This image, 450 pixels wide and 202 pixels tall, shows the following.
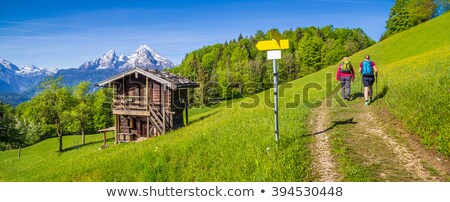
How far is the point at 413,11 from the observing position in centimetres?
6744

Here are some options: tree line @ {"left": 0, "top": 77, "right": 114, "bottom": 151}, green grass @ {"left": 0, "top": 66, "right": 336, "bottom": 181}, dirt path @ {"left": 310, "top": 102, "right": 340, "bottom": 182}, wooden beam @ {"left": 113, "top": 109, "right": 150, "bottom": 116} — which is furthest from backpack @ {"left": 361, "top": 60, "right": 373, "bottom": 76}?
tree line @ {"left": 0, "top": 77, "right": 114, "bottom": 151}

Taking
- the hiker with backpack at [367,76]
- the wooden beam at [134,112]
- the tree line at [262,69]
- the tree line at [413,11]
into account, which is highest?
the tree line at [413,11]

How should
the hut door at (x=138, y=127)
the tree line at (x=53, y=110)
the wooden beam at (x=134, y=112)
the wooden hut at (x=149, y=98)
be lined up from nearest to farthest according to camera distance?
the wooden hut at (x=149, y=98) < the wooden beam at (x=134, y=112) < the hut door at (x=138, y=127) < the tree line at (x=53, y=110)

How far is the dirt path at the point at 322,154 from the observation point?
5980mm

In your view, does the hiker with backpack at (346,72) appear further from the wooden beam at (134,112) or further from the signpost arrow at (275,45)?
the wooden beam at (134,112)

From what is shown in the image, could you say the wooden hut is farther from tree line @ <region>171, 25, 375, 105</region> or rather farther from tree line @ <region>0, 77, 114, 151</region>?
tree line @ <region>171, 25, 375, 105</region>

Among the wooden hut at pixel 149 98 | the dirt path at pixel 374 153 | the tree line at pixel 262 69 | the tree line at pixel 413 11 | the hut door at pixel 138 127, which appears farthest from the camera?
the tree line at pixel 262 69

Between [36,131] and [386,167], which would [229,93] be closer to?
[36,131]

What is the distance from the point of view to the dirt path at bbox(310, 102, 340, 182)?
235 inches

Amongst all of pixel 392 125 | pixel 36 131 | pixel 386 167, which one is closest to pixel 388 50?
pixel 392 125

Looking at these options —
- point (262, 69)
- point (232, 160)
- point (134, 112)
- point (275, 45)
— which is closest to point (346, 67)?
point (275, 45)

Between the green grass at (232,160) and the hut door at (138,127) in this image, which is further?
the hut door at (138,127)

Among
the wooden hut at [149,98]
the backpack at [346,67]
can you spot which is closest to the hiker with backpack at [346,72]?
the backpack at [346,67]

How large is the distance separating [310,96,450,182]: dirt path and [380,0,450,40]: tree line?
7205 cm
